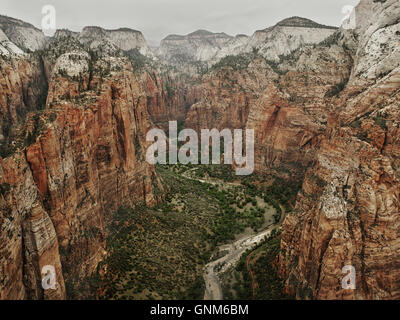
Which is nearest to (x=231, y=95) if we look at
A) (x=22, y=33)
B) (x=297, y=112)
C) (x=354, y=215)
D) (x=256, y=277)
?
(x=297, y=112)

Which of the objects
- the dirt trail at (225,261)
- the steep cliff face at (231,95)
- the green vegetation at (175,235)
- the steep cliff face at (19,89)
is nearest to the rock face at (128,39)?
the steep cliff face at (231,95)

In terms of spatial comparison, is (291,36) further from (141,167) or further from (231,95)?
(141,167)

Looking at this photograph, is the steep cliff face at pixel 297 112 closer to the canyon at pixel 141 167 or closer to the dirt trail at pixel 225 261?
the canyon at pixel 141 167

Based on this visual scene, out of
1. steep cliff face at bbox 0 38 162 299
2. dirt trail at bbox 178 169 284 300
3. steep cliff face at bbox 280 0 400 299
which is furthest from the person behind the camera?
dirt trail at bbox 178 169 284 300

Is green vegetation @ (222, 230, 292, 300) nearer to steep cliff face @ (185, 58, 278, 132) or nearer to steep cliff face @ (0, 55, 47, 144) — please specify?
steep cliff face @ (0, 55, 47, 144)

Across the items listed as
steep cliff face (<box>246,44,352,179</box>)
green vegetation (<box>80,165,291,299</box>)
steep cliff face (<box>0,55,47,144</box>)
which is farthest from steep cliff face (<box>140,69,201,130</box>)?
steep cliff face (<box>0,55,47,144</box>)

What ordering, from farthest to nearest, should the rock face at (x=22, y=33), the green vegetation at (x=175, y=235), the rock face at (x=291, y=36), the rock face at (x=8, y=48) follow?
1. the rock face at (x=291, y=36)
2. the rock face at (x=22, y=33)
3. the rock face at (x=8, y=48)
4. the green vegetation at (x=175, y=235)
